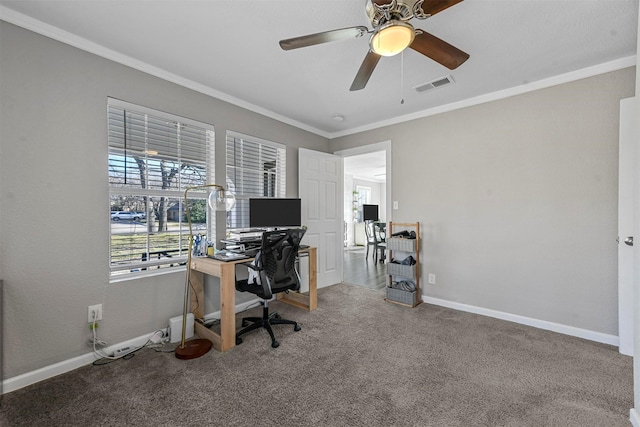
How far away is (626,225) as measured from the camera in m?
2.21

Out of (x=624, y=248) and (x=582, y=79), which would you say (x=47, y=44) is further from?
(x=624, y=248)

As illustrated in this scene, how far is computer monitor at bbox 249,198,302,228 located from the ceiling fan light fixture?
2146 mm

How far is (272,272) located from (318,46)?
199 cm

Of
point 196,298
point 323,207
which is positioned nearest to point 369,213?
point 323,207

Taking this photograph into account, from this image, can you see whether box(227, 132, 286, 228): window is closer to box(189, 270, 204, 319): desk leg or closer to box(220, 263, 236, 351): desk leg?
box(189, 270, 204, 319): desk leg

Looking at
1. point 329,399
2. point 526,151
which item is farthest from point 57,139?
point 526,151

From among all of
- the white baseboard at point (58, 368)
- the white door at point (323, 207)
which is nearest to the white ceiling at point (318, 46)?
the white door at point (323, 207)

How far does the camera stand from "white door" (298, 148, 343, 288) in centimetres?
389

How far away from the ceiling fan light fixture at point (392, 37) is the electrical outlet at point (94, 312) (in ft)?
9.12

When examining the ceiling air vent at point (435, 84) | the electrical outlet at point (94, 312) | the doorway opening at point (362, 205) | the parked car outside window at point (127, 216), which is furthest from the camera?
the doorway opening at point (362, 205)

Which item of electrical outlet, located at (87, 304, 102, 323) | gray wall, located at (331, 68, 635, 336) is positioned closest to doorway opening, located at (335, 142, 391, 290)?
gray wall, located at (331, 68, 635, 336)

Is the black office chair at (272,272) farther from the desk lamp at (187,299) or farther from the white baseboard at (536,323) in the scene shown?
the white baseboard at (536,323)

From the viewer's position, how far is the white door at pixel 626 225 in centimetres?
217

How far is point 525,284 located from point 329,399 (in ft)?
7.98
